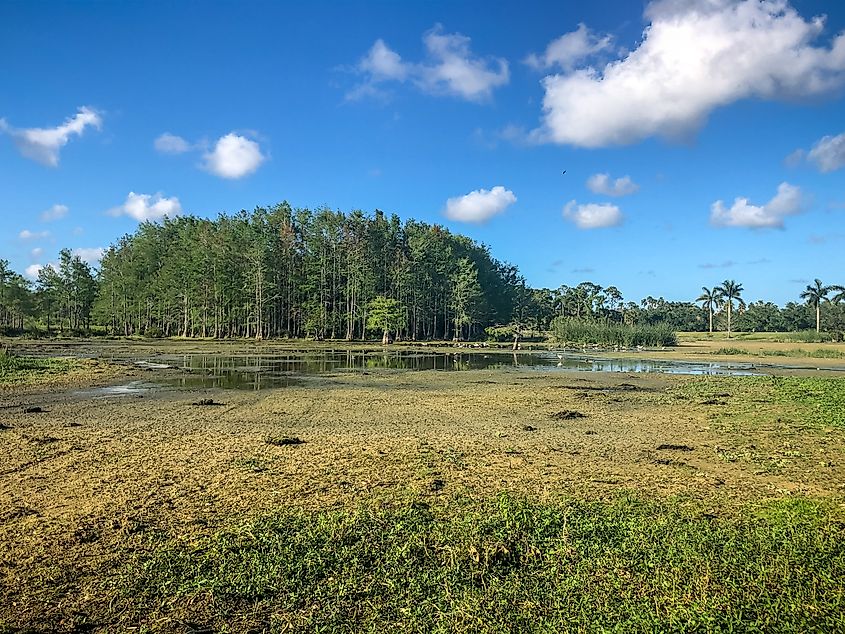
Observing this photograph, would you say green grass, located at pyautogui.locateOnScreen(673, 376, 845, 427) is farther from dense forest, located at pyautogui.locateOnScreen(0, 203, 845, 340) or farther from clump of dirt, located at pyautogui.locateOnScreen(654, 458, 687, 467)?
dense forest, located at pyautogui.locateOnScreen(0, 203, 845, 340)

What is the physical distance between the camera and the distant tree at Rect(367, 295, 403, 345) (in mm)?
70950

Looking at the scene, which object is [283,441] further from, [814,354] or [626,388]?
[814,354]

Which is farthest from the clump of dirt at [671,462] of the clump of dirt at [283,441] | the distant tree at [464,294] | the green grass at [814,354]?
the distant tree at [464,294]

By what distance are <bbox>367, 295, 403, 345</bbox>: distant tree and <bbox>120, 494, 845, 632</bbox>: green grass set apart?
6407 centimetres

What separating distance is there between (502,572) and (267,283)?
68524 millimetres

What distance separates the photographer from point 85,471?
8180mm

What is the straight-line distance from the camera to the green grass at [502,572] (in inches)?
167

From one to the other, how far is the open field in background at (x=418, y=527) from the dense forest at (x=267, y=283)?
59.9m

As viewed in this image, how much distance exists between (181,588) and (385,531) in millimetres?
2054

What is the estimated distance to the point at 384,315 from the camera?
7106cm

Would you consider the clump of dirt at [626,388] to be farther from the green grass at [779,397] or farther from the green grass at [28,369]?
the green grass at [28,369]

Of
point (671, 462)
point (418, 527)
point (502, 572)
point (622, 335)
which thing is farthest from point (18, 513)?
point (622, 335)

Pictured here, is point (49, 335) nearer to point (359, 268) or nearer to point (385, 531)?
point (359, 268)

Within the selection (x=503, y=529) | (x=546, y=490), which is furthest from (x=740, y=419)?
(x=503, y=529)
